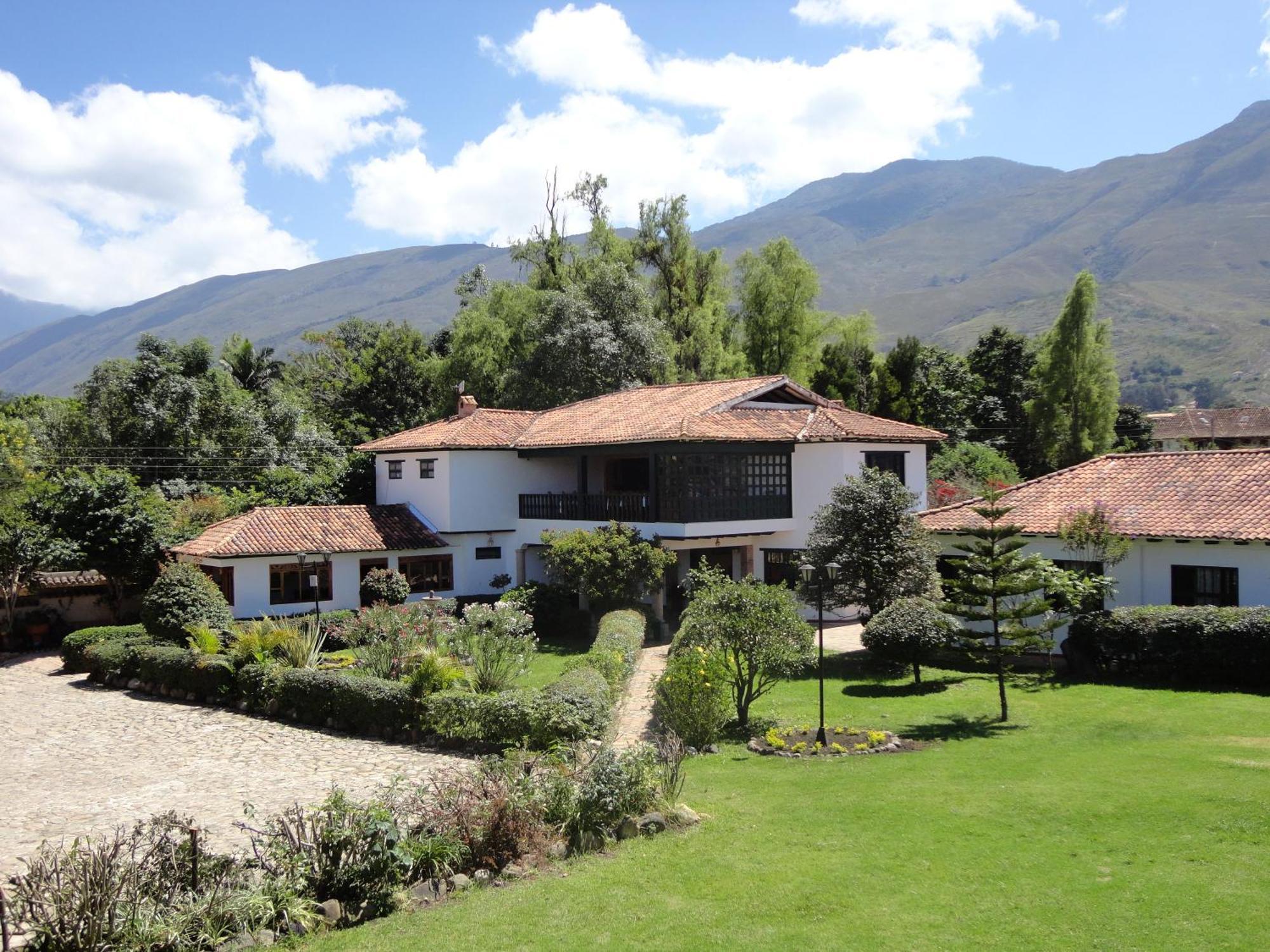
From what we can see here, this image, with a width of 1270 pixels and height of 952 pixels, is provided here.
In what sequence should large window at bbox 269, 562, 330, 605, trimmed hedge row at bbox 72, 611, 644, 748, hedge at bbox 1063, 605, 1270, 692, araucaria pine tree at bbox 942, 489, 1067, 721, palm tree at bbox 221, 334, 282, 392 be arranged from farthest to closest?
palm tree at bbox 221, 334, 282, 392 < large window at bbox 269, 562, 330, 605 < hedge at bbox 1063, 605, 1270, 692 < araucaria pine tree at bbox 942, 489, 1067, 721 < trimmed hedge row at bbox 72, 611, 644, 748

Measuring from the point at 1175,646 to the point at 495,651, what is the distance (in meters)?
12.2

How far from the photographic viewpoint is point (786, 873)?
29.4ft

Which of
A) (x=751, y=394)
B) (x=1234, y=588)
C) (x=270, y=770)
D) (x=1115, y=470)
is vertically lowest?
(x=270, y=770)

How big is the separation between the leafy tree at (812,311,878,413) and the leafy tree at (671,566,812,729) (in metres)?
30.7

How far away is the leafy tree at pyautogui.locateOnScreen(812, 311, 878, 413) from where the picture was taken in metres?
46.4

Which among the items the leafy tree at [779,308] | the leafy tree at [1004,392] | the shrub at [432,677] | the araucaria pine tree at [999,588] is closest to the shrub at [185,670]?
the shrub at [432,677]

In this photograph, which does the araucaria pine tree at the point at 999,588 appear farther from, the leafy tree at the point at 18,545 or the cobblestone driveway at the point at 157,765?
the leafy tree at the point at 18,545

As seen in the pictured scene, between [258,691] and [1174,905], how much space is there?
53.6 feet

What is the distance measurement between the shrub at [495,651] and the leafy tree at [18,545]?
14564 millimetres

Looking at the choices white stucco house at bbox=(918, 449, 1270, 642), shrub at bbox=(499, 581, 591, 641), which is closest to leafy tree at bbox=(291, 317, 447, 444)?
shrub at bbox=(499, 581, 591, 641)

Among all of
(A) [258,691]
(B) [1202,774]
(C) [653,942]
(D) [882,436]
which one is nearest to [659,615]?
(D) [882,436]

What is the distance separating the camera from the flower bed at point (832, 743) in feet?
46.2

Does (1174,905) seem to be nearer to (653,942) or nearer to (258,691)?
(653,942)

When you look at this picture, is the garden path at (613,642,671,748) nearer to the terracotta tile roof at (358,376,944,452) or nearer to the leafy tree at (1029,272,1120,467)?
the terracotta tile roof at (358,376,944,452)
